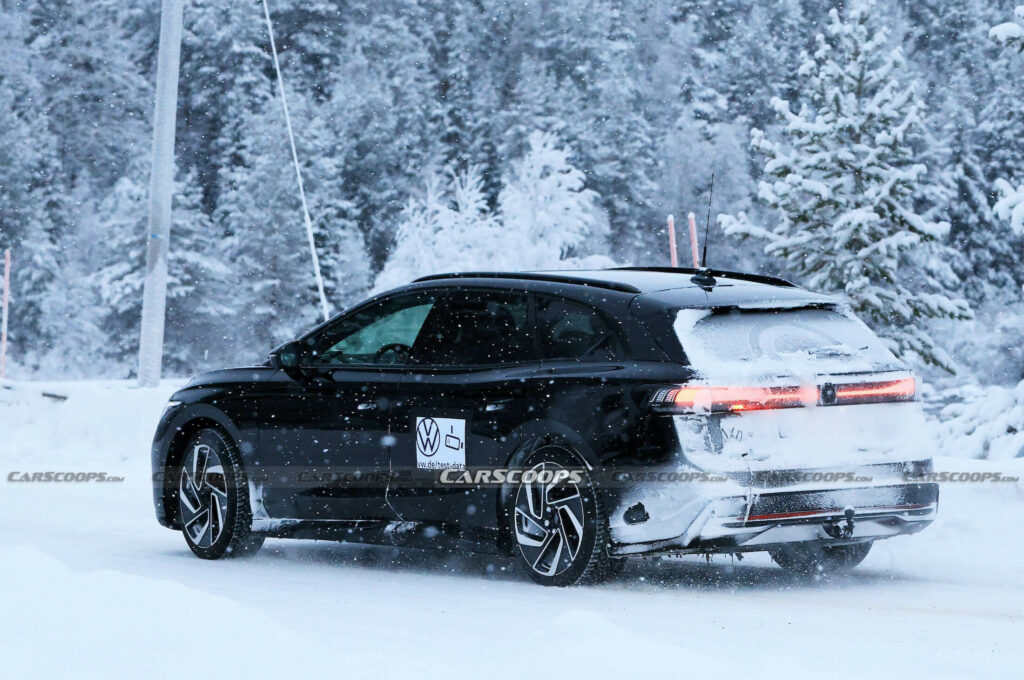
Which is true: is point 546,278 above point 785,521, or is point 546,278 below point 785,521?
above

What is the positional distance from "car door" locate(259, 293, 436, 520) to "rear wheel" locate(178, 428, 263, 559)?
0.66ft

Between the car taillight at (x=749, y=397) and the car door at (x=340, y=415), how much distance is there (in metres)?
1.81

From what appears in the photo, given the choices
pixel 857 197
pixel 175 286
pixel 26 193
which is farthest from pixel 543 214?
pixel 26 193

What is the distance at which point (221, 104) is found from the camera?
7619 centimetres

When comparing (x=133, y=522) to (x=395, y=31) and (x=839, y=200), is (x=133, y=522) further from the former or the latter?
(x=395, y=31)

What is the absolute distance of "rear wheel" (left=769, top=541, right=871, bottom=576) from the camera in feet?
27.5

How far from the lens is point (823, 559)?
27.9ft

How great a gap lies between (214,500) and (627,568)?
238cm

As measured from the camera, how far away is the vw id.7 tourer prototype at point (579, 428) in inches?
281

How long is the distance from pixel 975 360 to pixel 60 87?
146 ft

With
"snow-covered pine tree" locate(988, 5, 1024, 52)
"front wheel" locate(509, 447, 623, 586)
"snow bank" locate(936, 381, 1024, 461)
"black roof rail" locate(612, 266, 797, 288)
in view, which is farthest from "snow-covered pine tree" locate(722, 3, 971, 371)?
"front wheel" locate(509, 447, 623, 586)

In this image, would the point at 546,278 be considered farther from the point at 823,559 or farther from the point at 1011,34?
the point at 1011,34

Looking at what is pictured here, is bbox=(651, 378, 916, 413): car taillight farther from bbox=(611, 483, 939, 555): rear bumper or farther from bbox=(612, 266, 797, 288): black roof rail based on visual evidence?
bbox=(612, 266, 797, 288): black roof rail

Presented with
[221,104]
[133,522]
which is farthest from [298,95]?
[133,522]
